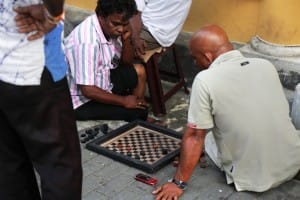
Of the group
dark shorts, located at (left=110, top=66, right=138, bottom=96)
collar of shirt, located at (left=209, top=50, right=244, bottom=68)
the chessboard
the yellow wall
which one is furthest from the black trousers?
the yellow wall

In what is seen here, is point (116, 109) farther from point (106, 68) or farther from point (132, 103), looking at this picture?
point (106, 68)

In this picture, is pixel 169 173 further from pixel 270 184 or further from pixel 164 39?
pixel 164 39

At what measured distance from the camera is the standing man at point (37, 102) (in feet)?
6.18

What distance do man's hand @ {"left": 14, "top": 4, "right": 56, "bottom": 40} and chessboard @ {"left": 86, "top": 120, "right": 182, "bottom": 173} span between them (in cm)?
177

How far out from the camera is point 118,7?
12.7ft

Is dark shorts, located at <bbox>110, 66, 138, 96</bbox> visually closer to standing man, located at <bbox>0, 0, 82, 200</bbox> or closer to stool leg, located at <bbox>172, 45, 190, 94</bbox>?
stool leg, located at <bbox>172, 45, 190, 94</bbox>

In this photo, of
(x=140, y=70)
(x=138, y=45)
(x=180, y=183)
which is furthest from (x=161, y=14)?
(x=180, y=183)

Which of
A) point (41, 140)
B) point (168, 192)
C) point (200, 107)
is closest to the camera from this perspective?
point (41, 140)

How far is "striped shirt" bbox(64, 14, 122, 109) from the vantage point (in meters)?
4.05

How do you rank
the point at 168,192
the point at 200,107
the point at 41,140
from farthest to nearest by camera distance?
1. the point at 168,192
2. the point at 200,107
3. the point at 41,140

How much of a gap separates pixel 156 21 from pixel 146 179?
146 cm

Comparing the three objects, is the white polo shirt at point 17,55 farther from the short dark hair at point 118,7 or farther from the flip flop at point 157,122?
the flip flop at point 157,122

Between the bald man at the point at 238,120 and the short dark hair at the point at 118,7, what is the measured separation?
838 mm

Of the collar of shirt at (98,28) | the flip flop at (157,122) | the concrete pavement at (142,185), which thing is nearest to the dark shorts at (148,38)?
the collar of shirt at (98,28)
